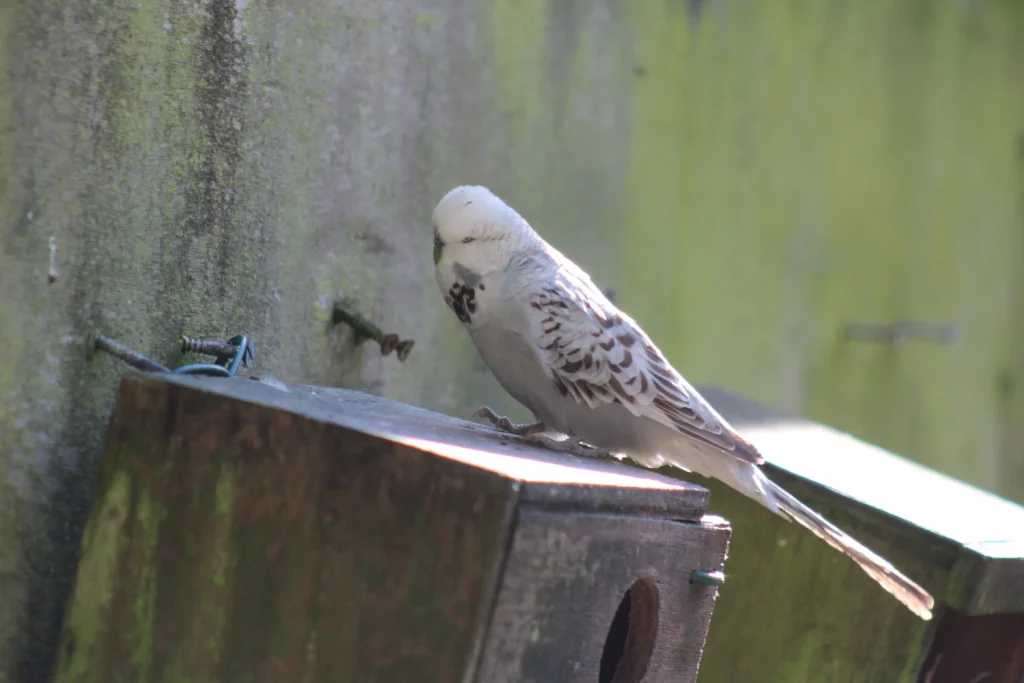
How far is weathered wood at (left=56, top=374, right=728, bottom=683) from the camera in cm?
194

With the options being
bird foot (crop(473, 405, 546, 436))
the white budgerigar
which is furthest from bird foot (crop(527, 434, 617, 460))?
bird foot (crop(473, 405, 546, 436))

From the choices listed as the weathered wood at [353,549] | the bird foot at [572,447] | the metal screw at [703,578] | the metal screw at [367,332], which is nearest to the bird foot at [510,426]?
the bird foot at [572,447]

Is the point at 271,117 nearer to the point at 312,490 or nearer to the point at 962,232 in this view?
the point at 312,490

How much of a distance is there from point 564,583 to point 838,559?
139 centimetres

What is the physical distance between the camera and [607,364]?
2.77 m

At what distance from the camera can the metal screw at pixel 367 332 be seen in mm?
3268

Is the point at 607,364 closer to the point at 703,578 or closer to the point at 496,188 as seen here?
the point at 703,578

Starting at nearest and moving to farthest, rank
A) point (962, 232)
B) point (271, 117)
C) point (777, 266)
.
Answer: point (271, 117) → point (777, 266) → point (962, 232)

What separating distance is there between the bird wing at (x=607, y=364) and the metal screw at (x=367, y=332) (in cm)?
58

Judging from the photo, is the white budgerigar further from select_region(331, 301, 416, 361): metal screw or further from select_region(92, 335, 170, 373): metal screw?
select_region(92, 335, 170, 373): metal screw

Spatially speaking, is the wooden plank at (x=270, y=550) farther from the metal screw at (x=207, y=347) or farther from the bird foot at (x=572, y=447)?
the bird foot at (x=572, y=447)

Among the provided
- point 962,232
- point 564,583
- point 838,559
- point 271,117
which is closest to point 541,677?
point 564,583

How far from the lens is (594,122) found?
448cm

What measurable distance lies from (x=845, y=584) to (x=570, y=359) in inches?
41.1
